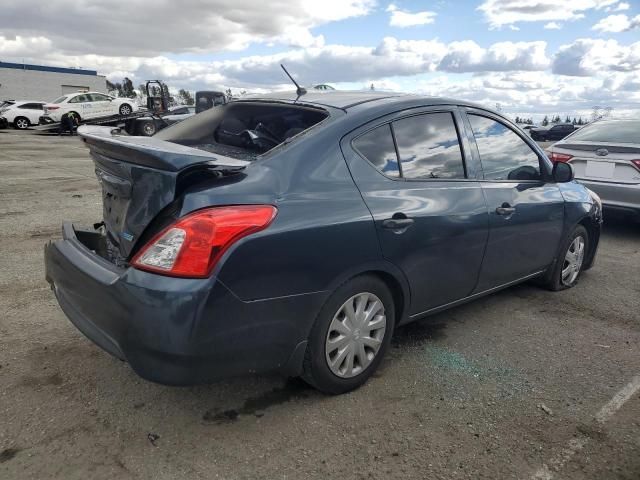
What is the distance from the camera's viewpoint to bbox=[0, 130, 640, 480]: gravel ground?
2.38 meters

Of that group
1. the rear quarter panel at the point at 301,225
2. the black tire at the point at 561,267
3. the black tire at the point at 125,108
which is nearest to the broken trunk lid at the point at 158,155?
the rear quarter panel at the point at 301,225

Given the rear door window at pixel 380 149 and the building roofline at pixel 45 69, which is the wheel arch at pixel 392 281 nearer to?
the rear door window at pixel 380 149

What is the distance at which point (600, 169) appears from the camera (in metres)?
6.59

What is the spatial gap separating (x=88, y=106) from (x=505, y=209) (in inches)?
1064

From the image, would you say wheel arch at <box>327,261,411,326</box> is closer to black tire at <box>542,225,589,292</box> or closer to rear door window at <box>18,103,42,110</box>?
black tire at <box>542,225,589,292</box>

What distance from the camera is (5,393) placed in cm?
285

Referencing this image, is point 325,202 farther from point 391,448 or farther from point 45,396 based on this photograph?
point 45,396

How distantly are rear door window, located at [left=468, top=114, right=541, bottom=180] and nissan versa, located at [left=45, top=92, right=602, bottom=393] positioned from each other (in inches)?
0.7

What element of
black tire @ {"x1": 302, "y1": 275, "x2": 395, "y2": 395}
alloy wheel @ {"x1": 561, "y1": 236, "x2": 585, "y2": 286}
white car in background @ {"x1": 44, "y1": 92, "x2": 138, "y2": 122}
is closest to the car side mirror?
alloy wheel @ {"x1": 561, "y1": 236, "x2": 585, "y2": 286}

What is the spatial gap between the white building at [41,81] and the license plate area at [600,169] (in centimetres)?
5371

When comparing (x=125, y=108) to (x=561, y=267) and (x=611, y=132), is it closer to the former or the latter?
(x=611, y=132)

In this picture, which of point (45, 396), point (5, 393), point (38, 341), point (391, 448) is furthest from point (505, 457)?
point (38, 341)

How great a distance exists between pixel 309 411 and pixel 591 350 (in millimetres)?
2043

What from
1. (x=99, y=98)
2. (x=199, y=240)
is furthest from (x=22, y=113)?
(x=199, y=240)
